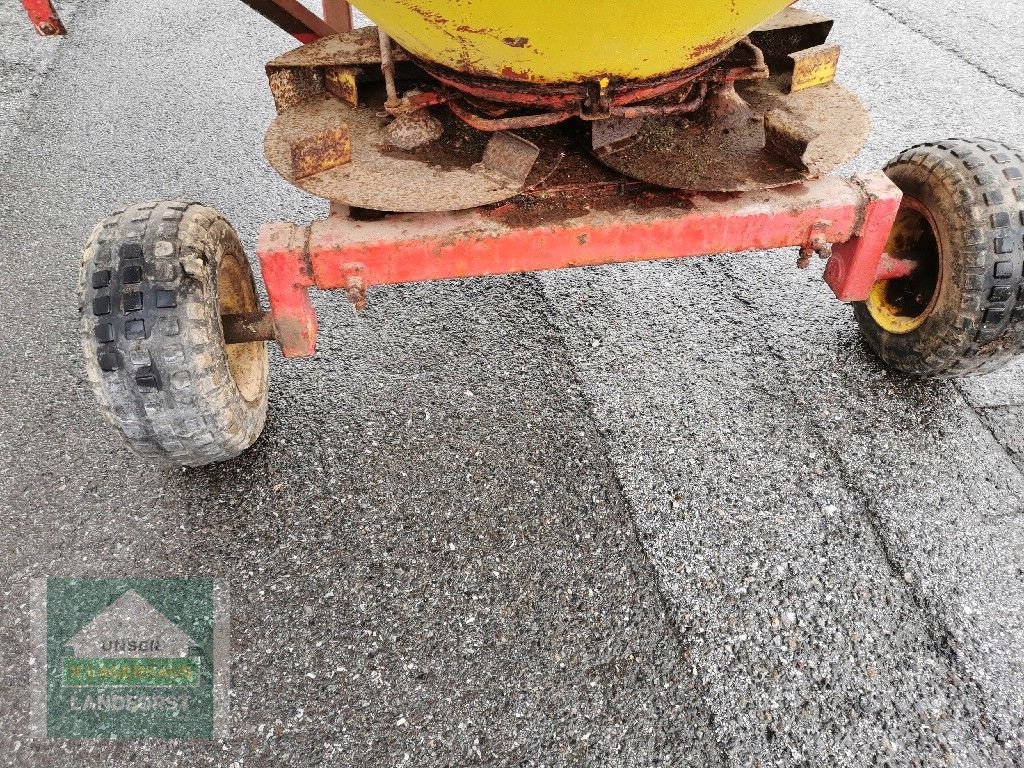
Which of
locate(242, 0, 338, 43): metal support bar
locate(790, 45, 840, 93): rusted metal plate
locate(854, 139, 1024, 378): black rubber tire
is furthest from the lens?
locate(242, 0, 338, 43): metal support bar

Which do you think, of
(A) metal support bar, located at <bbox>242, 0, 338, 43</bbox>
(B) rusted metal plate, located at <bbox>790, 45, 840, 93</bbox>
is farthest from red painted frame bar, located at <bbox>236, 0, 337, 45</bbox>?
(B) rusted metal plate, located at <bbox>790, 45, 840, 93</bbox>

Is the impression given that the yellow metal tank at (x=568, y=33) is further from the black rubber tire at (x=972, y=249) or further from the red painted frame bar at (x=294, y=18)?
the red painted frame bar at (x=294, y=18)

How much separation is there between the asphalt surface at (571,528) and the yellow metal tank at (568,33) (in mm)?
1042

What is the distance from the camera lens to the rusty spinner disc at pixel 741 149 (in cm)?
182

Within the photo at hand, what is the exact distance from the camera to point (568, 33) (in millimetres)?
1458

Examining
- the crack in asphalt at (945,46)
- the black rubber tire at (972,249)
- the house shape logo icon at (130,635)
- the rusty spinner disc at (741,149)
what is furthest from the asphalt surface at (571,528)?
the crack in asphalt at (945,46)

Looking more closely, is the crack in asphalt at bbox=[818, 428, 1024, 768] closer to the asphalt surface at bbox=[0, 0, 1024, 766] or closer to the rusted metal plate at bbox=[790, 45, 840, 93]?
the asphalt surface at bbox=[0, 0, 1024, 766]

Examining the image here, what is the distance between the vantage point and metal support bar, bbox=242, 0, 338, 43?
95.9 inches

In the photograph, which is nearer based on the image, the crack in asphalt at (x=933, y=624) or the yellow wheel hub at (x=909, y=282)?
the crack in asphalt at (x=933, y=624)

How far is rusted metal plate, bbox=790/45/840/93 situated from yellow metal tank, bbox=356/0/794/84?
431 millimetres

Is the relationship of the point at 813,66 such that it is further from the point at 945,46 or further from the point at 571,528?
the point at 945,46

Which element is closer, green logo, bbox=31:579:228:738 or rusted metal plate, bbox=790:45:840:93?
green logo, bbox=31:579:228:738

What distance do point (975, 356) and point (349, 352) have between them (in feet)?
6.14

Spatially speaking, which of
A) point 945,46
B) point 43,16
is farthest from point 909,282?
point 945,46
